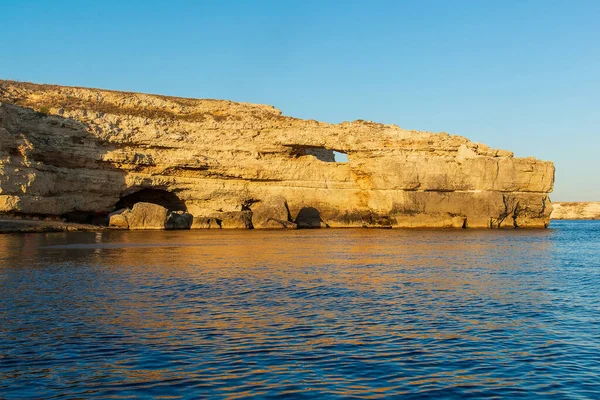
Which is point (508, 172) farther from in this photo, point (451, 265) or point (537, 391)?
point (537, 391)

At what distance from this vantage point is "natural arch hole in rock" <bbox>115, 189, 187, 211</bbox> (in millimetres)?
53312

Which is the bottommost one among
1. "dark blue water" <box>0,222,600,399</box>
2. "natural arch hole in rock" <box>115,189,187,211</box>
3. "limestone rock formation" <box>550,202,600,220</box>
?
"dark blue water" <box>0,222,600,399</box>

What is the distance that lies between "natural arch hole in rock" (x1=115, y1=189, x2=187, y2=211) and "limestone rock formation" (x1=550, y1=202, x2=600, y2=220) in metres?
135

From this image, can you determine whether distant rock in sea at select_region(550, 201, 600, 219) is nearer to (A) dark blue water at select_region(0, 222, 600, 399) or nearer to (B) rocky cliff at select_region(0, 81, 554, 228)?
(B) rocky cliff at select_region(0, 81, 554, 228)

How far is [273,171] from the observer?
5416cm

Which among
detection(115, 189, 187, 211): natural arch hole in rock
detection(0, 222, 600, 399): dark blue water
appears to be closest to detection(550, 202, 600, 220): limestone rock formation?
detection(115, 189, 187, 211): natural arch hole in rock

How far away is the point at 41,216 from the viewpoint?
43.8 metres

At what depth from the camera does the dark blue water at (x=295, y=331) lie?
24.8 ft

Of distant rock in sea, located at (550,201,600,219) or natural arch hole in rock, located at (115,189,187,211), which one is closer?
natural arch hole in rock, located at (115,189,187,211)

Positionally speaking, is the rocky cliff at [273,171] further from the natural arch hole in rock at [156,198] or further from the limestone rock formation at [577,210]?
the limestone rock formation at [577,210]

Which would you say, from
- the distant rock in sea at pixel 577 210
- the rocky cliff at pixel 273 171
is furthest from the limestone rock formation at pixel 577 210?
the rocky cliff at pixel 273 171

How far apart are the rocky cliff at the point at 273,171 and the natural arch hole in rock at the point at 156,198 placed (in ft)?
0.35

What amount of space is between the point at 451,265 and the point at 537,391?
1469cm

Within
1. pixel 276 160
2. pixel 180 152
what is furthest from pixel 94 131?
pixel 276 160
